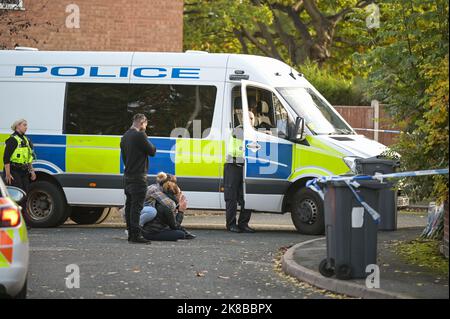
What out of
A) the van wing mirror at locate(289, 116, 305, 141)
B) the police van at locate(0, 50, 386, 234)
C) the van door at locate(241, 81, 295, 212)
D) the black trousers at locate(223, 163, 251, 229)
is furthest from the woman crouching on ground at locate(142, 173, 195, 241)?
the van wing mirror at locate(289, 116, 305, 141)

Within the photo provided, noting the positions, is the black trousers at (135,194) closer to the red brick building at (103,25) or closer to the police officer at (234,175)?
the police officer at (234,175)

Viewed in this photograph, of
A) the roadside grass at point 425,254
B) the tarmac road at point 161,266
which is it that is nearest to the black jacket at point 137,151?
the tarmac road at point 161,266

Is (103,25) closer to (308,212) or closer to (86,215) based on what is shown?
(86,215)

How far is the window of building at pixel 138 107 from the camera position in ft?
56.5

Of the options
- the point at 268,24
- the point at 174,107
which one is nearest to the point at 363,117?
the point at 174,107

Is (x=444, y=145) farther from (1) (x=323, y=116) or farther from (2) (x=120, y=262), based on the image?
(1) (x=323, y=116)

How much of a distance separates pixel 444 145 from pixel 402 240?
348 cm

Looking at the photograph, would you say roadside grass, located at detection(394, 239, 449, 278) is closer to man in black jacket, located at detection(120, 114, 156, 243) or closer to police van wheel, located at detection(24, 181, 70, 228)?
man in black jacket, located at detection(120, 114, 156, 243)

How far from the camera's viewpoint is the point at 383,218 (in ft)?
53.4

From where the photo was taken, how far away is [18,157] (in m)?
17.0
